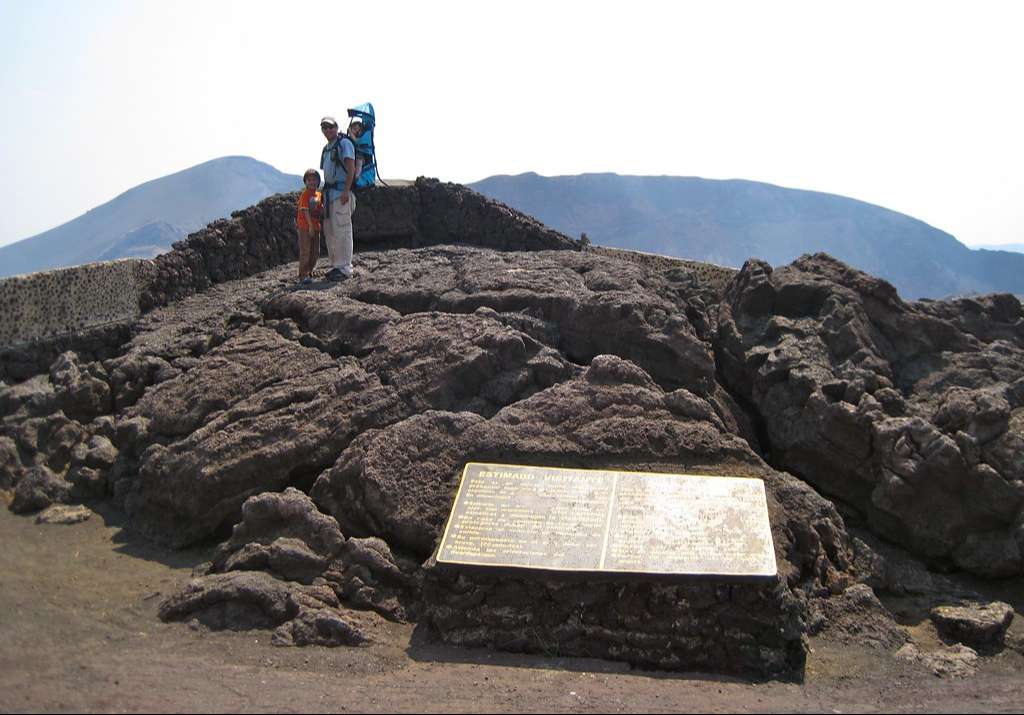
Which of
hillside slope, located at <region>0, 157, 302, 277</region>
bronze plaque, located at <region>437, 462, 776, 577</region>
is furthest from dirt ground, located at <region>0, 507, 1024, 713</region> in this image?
hillside slope, located at <region>0, 157, 302, 277</region>

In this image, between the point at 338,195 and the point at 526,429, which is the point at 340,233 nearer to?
the point at 338,195

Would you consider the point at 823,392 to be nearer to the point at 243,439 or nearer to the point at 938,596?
the point at 938,596

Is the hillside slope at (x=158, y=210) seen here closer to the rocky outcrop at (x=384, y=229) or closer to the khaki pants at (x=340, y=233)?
the rocky outcrop at (x=384, y=229)

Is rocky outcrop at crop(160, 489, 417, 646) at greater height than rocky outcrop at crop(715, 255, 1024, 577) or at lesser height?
lesser

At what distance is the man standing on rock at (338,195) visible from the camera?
9.35 metres

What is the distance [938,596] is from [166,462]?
5.70 m

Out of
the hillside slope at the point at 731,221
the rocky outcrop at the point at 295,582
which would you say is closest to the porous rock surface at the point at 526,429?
the rocky outcrop at the point at 295,582

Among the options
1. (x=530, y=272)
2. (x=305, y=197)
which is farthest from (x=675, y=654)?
(x=305, y=197)

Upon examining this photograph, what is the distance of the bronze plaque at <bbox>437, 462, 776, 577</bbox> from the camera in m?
5.63

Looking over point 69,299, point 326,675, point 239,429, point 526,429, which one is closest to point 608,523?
point 526,429

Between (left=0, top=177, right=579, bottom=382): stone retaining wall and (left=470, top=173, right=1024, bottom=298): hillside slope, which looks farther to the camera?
(left=470, top=173, right=1024, bottom=298): hillside slope

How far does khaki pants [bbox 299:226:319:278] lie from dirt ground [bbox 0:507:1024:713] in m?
4.14

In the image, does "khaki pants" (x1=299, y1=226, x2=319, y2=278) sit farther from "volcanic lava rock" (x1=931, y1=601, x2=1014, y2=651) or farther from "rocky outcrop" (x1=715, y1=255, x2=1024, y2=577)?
"volcanic lava rock" (x1=931, y1=601, x2=1014, y2=651)

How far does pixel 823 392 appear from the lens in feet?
25.3
